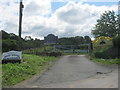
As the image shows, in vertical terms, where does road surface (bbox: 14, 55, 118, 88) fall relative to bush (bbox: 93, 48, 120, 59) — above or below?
below

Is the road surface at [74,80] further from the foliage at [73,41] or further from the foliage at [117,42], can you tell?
the foliage at [73,41]

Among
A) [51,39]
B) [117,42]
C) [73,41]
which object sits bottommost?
[117,42]

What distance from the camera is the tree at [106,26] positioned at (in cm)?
5936

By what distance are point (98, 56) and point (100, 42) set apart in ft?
33.7

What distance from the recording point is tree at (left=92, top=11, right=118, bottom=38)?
2337 inches

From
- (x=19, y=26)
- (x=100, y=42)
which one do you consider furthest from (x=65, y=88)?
(x=100, y=42)

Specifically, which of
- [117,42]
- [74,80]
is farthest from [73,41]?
[74,80]

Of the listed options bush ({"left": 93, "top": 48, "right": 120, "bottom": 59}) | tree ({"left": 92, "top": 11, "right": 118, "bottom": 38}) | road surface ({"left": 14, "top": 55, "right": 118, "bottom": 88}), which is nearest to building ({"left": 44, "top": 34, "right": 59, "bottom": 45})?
tree ({"left": 92, "top": 11, "right": 118, "bottom": 38})

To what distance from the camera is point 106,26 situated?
61.0m

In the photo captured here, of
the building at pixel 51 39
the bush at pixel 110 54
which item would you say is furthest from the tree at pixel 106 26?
the bush at pixel 110 54

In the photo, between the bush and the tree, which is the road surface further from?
the tree

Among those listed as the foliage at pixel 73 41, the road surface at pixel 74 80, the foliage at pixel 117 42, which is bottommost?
the road surface at pixel 74 80

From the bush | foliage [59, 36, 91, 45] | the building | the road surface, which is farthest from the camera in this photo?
foliage [59, 36, 91, 45]

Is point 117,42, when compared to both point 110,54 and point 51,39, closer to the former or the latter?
point 110,54
